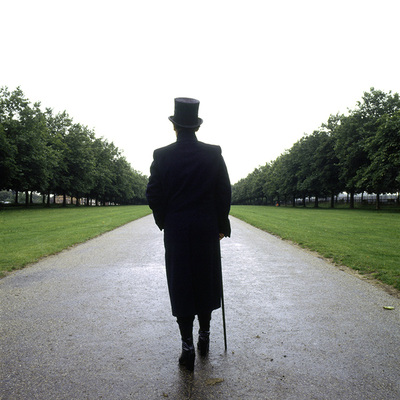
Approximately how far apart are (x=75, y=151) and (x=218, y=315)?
49.3 m

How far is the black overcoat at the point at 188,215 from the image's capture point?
122 inches

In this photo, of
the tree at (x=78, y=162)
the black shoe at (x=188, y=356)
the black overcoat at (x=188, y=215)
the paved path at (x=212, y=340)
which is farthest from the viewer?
the tree at (x=78, y=162)

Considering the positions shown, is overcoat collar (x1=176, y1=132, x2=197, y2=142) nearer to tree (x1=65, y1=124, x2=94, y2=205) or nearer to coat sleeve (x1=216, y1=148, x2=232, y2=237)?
coat sleeve (x1=216, y1=148, x2=232, y2=237)

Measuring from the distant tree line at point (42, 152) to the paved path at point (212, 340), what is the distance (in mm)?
30676

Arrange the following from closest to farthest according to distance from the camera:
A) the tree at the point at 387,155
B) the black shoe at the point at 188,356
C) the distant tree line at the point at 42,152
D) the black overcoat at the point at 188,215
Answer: the black shoe at the point at 188,356
the black overcoat at the point at 188,215
the tree at the point at 387,155
the distant tree line at the point at 42,152

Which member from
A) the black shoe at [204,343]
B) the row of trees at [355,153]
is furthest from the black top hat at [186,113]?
the row of trees at [355,153]

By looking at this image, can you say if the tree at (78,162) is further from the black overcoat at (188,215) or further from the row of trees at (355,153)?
the black overcoat at (188,215)

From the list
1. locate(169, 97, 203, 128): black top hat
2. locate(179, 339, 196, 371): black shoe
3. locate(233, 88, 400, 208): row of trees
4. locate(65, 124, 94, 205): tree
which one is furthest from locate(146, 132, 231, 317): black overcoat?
locate(65, 124, 94, 205): tree

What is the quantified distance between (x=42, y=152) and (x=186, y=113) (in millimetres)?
37608

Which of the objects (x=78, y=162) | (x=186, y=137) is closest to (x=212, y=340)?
(x=186, y=137)

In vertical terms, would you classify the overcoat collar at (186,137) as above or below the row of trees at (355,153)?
below

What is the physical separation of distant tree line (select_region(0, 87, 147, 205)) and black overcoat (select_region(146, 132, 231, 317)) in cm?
3259

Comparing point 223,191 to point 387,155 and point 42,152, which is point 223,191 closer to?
point 387,155

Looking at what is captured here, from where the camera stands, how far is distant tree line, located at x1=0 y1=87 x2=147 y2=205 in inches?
1330
